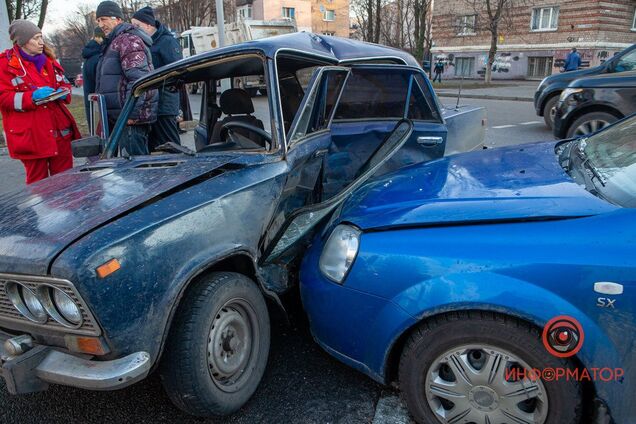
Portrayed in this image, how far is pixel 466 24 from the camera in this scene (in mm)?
33562

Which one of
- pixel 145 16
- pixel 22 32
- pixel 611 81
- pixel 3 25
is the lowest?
pixel 611 81

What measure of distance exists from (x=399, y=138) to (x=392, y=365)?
2.03 metres

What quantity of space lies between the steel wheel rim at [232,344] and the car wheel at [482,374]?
82 cm

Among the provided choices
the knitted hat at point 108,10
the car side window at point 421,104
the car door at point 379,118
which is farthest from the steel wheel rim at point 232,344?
the knitted hat at point 108,10

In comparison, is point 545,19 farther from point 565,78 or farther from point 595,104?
point 595,104

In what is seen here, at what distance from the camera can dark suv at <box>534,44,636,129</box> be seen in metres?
8.37

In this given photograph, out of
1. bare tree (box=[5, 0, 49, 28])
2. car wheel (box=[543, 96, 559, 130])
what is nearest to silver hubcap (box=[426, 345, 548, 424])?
car wheel (box=[543, 96, 559, 130])

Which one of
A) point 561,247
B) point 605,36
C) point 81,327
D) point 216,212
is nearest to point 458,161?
point 561,247

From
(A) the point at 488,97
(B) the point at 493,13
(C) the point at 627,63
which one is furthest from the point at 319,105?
(B) the point at 493,13

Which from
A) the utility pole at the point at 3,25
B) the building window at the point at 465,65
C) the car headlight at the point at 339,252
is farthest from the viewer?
the building window at the point at 465,65

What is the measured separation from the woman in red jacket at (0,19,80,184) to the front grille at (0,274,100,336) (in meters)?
2.78

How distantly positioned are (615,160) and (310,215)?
170cm

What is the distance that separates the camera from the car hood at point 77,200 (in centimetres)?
199

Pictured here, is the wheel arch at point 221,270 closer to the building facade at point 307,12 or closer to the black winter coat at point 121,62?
the black winter coat at point 121,62
